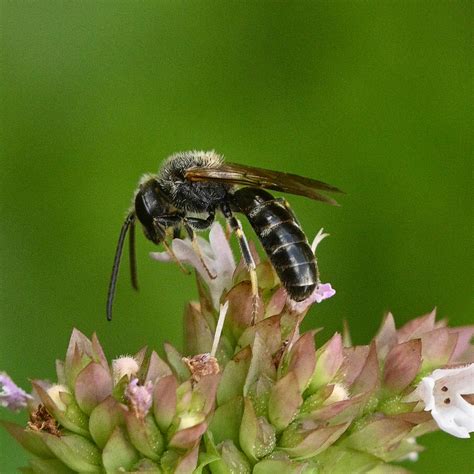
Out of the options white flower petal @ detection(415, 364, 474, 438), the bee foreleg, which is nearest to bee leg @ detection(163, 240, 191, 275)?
the bee foreleg

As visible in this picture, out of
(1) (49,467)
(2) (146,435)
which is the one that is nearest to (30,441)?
(1) (49,467)

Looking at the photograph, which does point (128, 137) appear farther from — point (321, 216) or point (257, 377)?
point (257, 377)

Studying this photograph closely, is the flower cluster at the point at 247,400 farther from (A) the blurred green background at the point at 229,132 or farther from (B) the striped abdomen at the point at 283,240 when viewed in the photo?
(A) the blurred green background at the point at 229,132

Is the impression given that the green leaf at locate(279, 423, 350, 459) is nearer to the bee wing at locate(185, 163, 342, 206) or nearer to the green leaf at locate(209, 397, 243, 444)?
the green leaf at locate(209, 397, 243, 444)

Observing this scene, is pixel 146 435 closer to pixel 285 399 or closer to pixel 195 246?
pixel 285 399

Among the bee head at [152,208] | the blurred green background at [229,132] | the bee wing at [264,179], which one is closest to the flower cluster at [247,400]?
the bee wing at [264,179]
